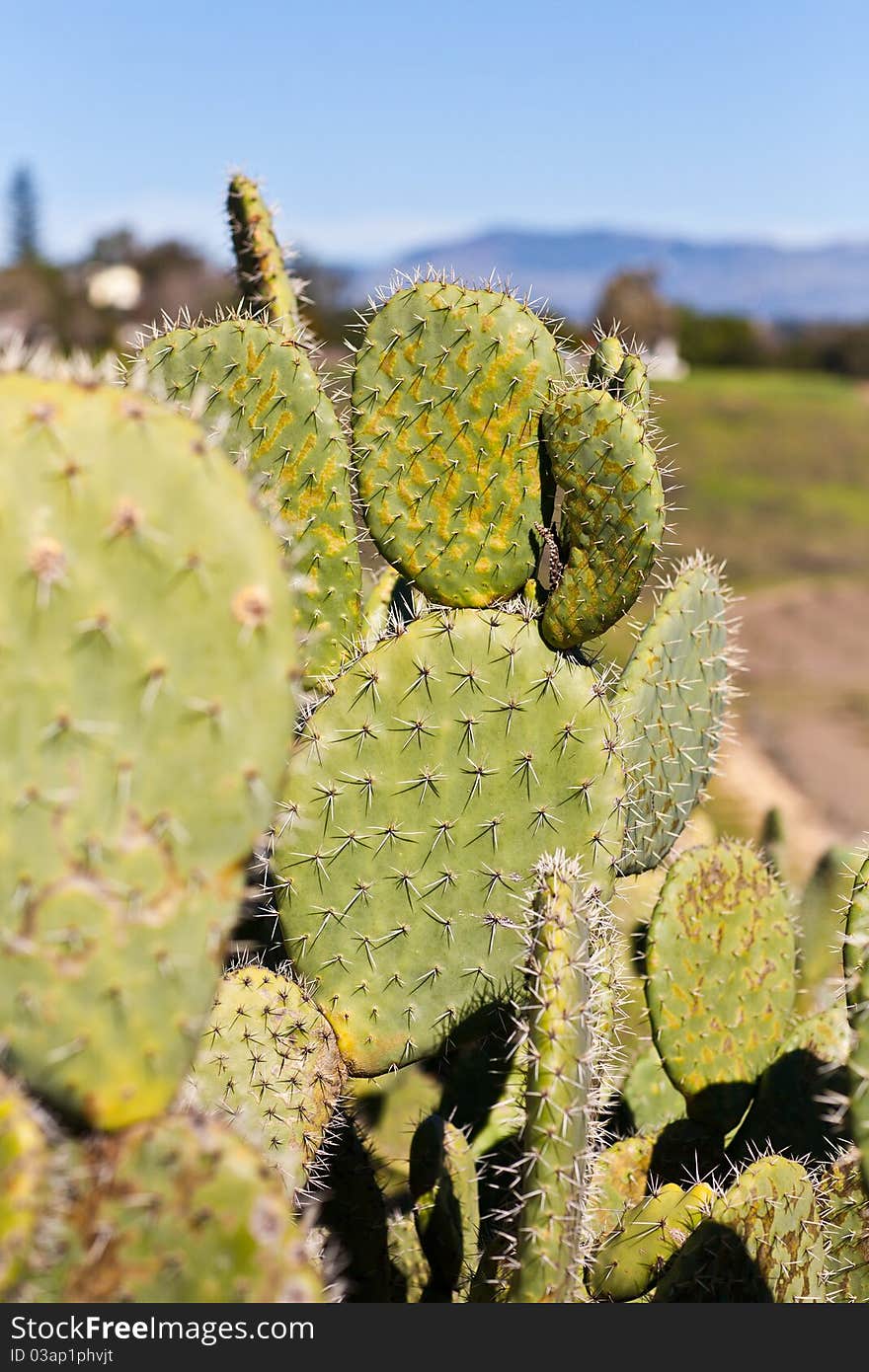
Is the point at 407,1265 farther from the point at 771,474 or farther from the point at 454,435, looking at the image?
the point at 771,474

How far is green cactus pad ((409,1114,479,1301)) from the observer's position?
7.79 feet

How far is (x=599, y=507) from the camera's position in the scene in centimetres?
218

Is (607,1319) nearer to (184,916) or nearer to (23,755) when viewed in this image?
(184,916)

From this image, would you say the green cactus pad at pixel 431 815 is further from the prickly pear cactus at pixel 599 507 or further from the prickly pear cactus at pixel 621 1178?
the prickly pear cactus at pixel 621 1178

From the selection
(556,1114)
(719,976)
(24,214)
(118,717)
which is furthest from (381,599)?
(24,214)

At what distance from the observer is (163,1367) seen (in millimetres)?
1415

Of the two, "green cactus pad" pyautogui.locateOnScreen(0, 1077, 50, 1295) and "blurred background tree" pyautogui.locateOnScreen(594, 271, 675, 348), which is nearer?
"green cactus pad" pyautogui.locateOnScreen(0, 1077, 50, 1295)

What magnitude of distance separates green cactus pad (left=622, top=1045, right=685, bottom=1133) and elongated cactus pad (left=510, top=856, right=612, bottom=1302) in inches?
41.8

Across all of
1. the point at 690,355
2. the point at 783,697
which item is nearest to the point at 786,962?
the point at 783,697

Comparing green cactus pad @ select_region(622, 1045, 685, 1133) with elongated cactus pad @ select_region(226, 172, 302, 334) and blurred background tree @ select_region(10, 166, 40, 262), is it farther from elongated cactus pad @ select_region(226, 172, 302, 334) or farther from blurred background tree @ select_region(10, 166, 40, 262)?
blurred background tree @ select_region(10, 166, 40, 262)

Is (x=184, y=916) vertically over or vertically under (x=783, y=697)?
over

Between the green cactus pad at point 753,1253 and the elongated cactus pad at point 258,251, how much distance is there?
1.91m

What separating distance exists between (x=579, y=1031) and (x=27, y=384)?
1.07 m

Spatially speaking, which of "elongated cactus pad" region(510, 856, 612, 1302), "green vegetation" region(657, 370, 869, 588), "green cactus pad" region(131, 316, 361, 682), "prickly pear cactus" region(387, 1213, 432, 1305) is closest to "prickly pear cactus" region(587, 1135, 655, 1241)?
"prickly pear cactus" region(387, 1213, 432, 1305)
